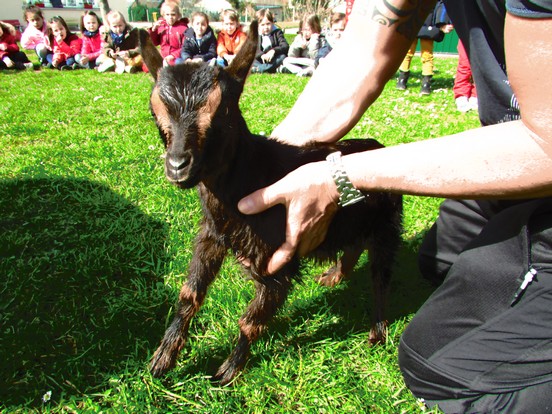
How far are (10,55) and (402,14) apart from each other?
14658 mm

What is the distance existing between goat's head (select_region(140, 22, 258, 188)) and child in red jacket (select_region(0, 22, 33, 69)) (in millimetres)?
13928

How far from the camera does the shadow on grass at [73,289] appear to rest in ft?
7.86

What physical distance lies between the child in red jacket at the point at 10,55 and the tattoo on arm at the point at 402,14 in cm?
1399

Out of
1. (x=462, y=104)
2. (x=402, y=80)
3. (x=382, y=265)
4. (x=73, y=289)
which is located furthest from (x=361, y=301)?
(x=402, y=80)

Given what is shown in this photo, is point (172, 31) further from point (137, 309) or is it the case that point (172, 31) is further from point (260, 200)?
point (260, 200)

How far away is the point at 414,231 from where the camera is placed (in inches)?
154

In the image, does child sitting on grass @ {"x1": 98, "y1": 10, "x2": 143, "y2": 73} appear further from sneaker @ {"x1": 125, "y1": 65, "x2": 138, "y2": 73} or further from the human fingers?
the human fingers

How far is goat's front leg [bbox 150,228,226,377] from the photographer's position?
8.07 feet

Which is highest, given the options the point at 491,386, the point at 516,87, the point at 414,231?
the point at 516,87

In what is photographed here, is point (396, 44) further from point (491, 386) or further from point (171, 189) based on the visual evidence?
point (171, 189)

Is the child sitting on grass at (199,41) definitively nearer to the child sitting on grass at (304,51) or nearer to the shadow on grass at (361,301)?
the child sitting on grass at (304,51)

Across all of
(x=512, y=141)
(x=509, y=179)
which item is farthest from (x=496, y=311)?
(x=512, y=141)

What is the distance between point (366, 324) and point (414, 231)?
4.28ft

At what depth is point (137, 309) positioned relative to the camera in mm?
2807
